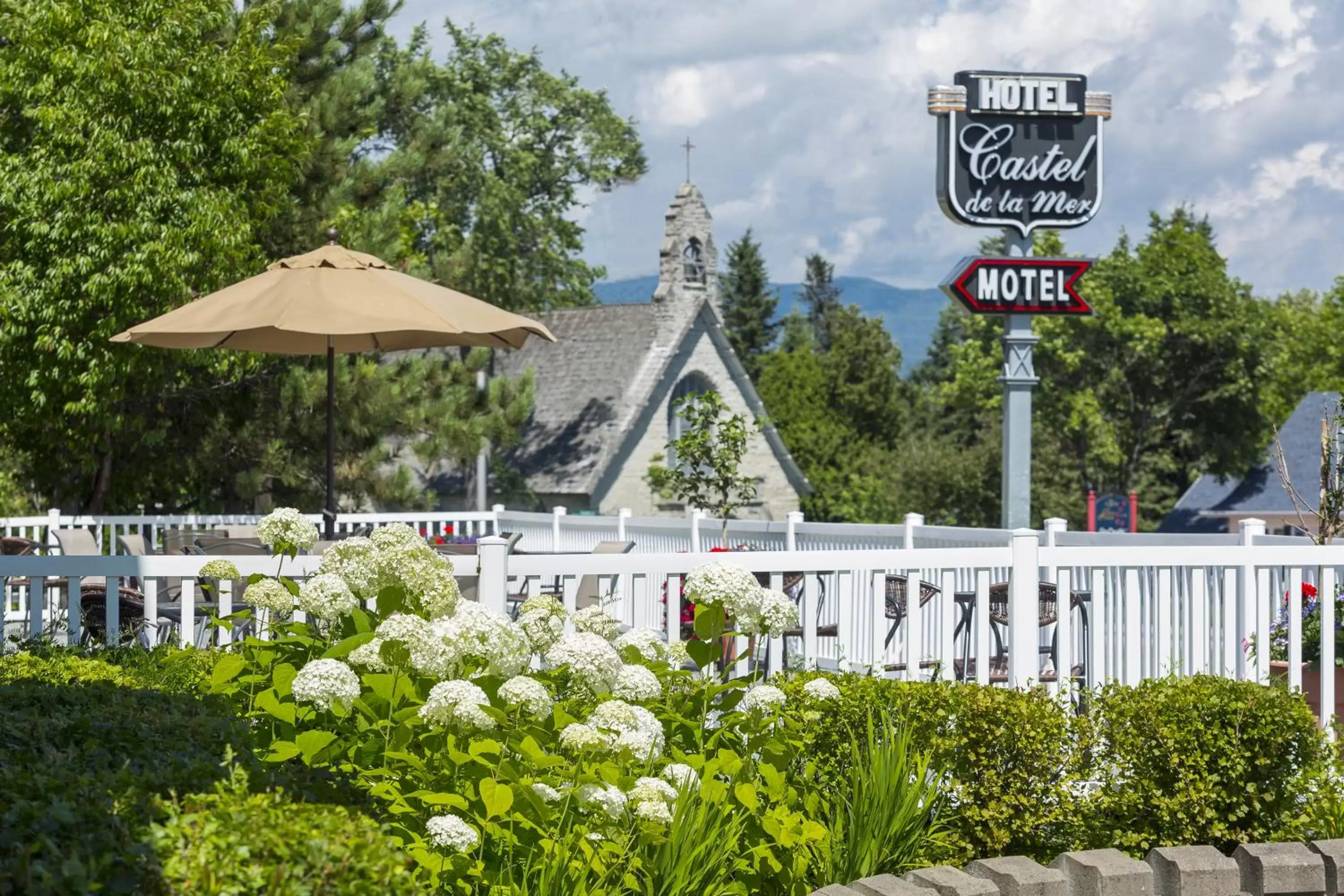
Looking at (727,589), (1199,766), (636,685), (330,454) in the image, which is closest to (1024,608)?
(1199,766)

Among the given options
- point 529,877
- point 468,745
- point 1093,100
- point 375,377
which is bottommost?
point 529,877

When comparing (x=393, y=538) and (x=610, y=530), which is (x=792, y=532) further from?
(x=393, y=538)

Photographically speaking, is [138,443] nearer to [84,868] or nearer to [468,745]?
[468,745]

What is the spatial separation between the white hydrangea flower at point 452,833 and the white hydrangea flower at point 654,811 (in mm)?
455

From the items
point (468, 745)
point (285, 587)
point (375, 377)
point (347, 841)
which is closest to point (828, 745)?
point (468, 745)

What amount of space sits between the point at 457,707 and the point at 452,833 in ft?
1.56

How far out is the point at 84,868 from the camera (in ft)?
7.80

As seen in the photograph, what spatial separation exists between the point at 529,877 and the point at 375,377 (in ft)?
59.9

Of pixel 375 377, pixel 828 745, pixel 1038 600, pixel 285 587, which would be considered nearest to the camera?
pixel 828 745

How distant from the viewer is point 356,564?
4852 millimetres

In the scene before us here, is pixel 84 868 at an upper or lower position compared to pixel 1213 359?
lower

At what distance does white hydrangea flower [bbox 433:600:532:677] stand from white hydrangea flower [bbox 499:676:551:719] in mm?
242

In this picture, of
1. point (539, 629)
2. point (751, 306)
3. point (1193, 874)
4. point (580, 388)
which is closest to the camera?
point (1193, 874)

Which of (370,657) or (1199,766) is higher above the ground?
(370,657)
